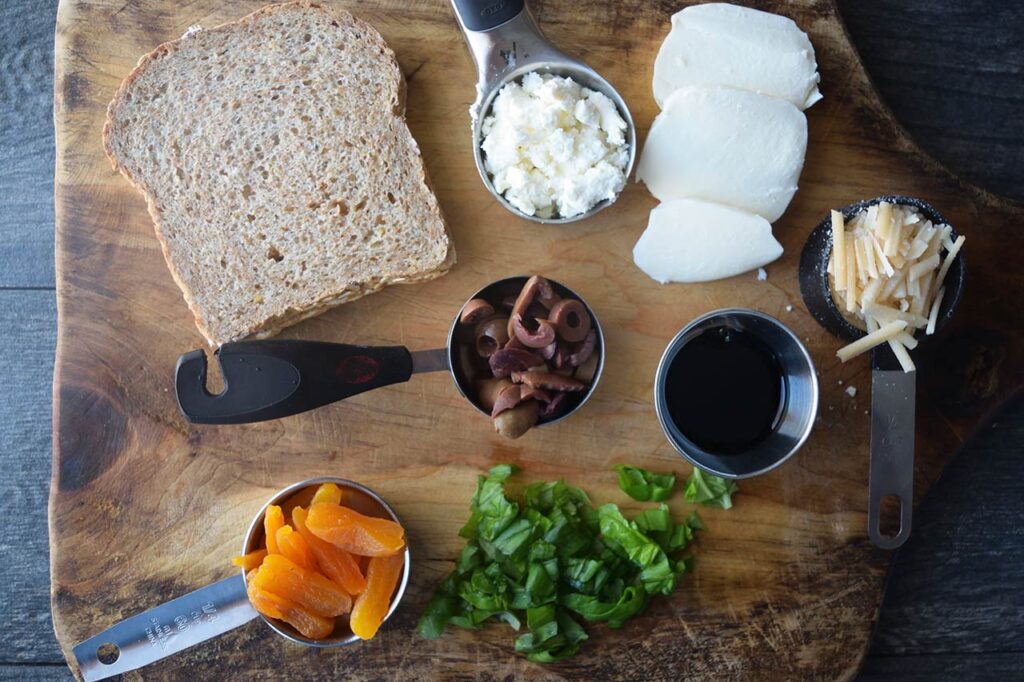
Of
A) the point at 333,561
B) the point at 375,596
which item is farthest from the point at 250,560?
the point at 375,596

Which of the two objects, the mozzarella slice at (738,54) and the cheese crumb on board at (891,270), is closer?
the cheese crumb on board at (891,270)

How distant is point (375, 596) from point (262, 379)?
0.62m

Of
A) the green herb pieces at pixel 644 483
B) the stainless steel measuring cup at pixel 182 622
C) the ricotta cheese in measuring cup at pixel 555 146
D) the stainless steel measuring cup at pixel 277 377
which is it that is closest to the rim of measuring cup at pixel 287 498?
the stainless steel measuring cup at pixel 182 622

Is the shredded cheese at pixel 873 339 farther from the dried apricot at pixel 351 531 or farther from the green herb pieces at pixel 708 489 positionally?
the dried apricot at pixel 351 531

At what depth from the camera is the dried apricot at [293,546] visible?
184cm

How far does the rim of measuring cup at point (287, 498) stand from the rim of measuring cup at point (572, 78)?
0.85 m

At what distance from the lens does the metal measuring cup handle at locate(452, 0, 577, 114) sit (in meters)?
1.99

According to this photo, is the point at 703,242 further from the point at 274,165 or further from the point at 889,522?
the point at 274,165

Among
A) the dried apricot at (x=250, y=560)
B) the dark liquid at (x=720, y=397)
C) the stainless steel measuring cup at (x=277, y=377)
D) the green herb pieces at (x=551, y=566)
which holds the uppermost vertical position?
the stainless steel measuring cup at (x=277, y=377)

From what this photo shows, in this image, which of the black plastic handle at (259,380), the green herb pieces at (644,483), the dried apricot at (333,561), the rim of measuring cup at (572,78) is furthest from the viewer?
the green herb pieces at (644,483)

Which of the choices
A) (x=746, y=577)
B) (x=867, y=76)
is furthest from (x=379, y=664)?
(x=867, y=76)

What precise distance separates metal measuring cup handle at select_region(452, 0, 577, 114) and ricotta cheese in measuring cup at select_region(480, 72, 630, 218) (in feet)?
0.19

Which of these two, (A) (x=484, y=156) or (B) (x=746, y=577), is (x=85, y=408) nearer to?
(A) (x=484, y=156)

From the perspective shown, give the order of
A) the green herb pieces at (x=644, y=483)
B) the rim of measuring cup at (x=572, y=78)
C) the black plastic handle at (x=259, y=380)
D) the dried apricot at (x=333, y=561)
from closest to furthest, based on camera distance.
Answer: the black plastic handle at (x=259, y=380)
the dried apricot at (x=333, y=561)
the rim of measuring cup at (x=572, y=78)
the green herb pieces at (x=644, y=483)
